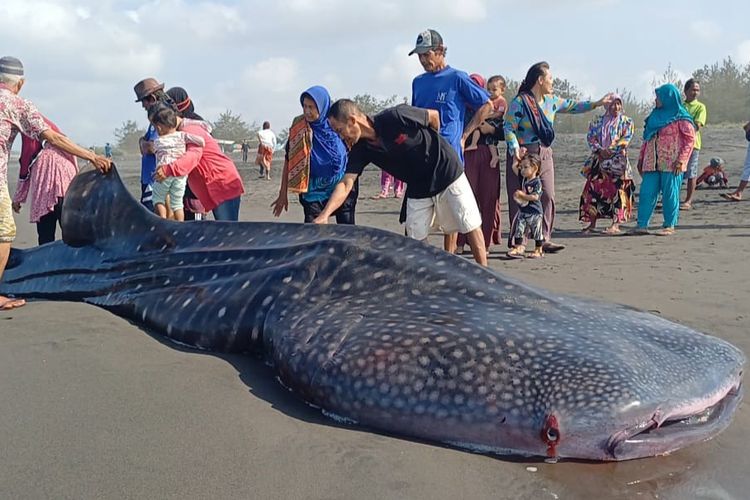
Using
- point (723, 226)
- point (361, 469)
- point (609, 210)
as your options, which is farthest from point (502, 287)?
point (723, 226)

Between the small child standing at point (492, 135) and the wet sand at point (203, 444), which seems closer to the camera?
the wet sand at point (203, 444)

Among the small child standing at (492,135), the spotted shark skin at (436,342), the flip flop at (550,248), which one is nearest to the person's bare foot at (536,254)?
the flip flop at (550,248)

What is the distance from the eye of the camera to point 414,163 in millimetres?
5457

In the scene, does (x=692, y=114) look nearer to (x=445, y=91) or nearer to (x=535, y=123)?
(x=535, y=123)

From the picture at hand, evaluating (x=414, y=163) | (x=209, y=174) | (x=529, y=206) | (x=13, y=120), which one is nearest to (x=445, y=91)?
(x=414, y=163)

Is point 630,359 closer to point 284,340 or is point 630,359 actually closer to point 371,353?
point 371,353

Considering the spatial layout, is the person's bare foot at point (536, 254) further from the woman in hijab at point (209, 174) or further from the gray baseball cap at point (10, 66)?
the gray baseball cap at point (10, 66)

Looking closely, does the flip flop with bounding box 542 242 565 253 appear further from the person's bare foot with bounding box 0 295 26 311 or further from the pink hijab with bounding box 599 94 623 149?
the person's bare foot with bounding box 0 295 26 311

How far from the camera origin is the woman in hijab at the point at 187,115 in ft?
24.7

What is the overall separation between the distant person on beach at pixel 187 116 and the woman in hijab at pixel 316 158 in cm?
138

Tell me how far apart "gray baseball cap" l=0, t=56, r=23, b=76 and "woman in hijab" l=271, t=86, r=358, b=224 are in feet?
7.89

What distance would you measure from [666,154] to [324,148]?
17.4 ft

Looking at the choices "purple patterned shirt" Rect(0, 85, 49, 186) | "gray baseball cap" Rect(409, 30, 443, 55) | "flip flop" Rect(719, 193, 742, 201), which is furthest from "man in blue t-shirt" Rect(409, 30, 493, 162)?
"flip flop" Rect(719, 193, 742, 201)

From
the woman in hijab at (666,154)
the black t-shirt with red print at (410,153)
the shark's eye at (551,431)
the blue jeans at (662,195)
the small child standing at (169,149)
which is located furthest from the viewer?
the blue jeans at (662,195)
